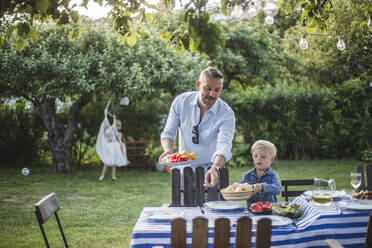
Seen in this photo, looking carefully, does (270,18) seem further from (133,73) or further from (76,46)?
(76,46)

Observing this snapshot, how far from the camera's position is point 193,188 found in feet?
14.1

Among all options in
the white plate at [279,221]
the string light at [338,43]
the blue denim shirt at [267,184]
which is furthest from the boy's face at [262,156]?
the string light at [338,43]

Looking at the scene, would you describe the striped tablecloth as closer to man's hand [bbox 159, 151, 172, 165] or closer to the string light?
man's hand [bbox 159, 151, 172, 165]

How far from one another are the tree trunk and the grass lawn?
1.26 ft

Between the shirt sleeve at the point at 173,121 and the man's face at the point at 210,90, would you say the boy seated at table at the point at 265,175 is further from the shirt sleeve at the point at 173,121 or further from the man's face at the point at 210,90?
the shirt sleeve at the point at 173,121

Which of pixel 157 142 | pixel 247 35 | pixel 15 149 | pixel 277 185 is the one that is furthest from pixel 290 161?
pixel 277 185

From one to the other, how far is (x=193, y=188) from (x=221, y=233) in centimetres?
195

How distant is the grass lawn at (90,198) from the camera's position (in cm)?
593

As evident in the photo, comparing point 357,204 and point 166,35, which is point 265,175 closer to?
point 357,204

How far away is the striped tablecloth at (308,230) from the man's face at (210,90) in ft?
3.92

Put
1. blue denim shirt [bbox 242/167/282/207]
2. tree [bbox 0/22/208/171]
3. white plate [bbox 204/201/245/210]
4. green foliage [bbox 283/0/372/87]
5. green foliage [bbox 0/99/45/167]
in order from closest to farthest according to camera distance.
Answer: white plate [bbox 204/201/245/210] < blue denim shirt [bbox 242/167/282/207] < green foliage [bbox 283/0/372/87] < tree [bbox 0/22/208/171] < green foliage [bbox 0/99/45/167]

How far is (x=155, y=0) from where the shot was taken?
4.05 m

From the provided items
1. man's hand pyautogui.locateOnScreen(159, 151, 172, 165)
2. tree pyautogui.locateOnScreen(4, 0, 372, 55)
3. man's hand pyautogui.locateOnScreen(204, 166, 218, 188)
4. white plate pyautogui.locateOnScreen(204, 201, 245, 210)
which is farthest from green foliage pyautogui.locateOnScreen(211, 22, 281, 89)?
white plate pyautogui.locateOnScreen(204, 201, 245, 210)

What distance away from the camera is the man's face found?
13.0 feet
